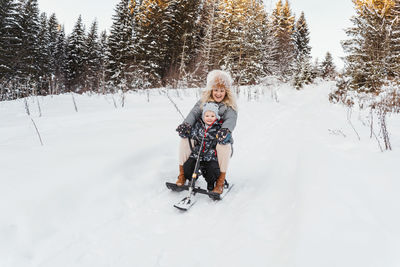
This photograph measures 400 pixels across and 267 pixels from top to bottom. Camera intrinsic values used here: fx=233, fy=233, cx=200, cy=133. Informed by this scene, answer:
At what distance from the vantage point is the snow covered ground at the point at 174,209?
1689mm

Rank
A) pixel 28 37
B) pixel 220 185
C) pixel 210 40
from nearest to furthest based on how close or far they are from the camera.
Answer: pixel 220 185 → pixel 210 40 → pixel 28 37

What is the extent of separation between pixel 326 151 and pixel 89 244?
344 cm

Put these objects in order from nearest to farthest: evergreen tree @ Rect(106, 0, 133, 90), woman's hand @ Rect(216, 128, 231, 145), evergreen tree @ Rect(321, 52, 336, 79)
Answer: woman's hand @ Rect(216, 128, 231, 145), evergreen tree @ Rect(106, 0, 133, 90), evergreen tree @ Rect(321, 52, 336, 79)

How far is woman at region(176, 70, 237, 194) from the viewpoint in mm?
2885

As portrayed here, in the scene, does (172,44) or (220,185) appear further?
(172,44)

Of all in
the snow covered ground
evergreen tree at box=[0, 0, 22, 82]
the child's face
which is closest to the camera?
the snow covered ground

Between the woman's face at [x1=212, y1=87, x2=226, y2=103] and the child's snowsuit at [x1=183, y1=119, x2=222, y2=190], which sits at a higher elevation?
the woman's face at [x1=212, y1=87, x2=226, y2=103]

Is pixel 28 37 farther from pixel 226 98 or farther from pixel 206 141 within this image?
pixel 206 141

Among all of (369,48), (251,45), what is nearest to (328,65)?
(251,45)

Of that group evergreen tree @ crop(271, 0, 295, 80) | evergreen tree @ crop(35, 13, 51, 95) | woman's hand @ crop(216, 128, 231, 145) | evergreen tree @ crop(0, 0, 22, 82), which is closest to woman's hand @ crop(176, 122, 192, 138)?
woman's hand @ crop(216, 128, 231, 145)

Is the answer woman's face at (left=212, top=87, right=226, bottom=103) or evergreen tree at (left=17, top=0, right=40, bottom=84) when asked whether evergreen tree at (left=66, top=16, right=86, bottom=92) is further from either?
woman's face at (left=212, top=87, right=226, bottom=103)

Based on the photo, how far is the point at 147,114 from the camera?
5.94 metres

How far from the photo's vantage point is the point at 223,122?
120 inches

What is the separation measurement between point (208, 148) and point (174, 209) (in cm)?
90
